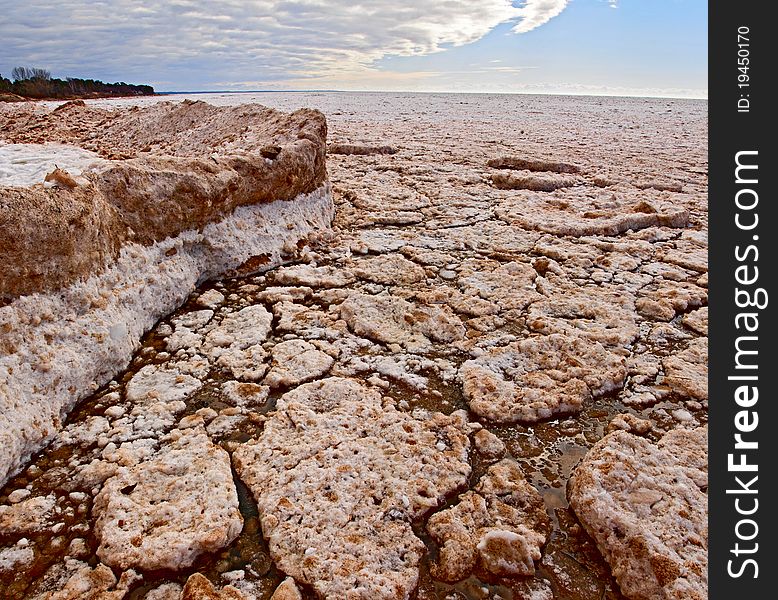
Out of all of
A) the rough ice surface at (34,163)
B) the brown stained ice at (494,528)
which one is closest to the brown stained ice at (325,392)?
the brown stained ice at (494,528)

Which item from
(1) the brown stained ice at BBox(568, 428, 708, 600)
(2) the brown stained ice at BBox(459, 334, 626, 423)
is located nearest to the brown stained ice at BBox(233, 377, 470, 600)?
(2) the brown stained ice at BBox(459, 334, 626, 423)

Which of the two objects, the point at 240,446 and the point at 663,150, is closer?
the point at 240,446

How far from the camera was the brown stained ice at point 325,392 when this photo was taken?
124 centimetres

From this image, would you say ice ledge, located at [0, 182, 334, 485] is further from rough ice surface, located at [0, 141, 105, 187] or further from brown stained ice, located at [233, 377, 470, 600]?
brown stained ice, located at [233, 377, 470, 600]

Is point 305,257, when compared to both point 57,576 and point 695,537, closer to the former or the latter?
point 57,576

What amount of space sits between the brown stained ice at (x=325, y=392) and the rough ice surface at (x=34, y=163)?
15 cm

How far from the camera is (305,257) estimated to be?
10.0ft

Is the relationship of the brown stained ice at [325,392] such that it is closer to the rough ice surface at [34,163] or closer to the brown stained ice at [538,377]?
the brown stained ice at [538,377]

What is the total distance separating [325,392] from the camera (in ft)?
6.05

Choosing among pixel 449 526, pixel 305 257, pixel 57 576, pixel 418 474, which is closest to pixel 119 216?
pixel 305 257

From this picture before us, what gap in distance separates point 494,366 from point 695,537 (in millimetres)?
892

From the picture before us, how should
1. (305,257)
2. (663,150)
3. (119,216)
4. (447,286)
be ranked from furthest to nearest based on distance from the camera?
(663,150) < (305,257) < (447,286) < (119,216)

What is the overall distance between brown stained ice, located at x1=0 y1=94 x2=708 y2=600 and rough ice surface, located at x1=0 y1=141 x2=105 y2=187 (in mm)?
149

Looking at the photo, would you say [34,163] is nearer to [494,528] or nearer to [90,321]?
[90,321]
